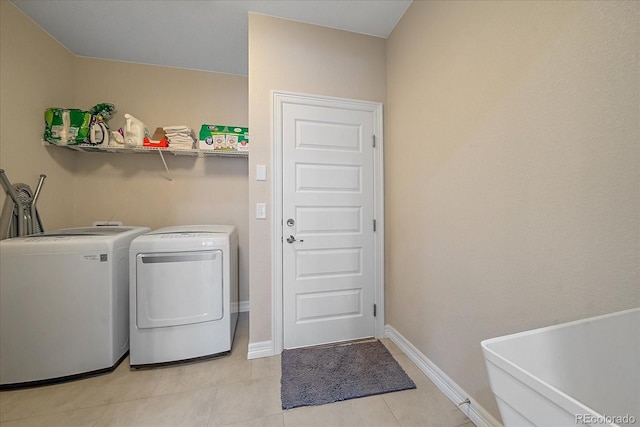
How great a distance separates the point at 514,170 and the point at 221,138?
2333 mm

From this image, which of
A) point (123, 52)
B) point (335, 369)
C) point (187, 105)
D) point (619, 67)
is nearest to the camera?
point (619, 67)

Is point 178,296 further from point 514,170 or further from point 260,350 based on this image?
point 514,170

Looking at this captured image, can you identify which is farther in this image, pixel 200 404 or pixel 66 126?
pixel 66 126

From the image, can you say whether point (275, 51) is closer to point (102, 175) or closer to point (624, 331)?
point (102, 175)

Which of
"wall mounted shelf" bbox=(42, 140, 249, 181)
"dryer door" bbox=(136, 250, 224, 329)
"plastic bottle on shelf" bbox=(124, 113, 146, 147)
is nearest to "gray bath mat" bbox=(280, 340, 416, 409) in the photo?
"dryer door" bbox=(136, 250, 224, 329)

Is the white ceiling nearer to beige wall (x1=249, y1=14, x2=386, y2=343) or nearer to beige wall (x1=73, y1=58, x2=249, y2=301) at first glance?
beige wall (x1=249, y1=14, x2=386, y2=343)

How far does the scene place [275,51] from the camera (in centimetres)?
189

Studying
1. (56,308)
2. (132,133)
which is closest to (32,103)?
(132,133)

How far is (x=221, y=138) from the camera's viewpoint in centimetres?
231

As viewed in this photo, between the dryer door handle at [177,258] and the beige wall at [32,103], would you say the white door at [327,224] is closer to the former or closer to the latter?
the dryer door handle at [177,258]

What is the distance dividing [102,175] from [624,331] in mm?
3662

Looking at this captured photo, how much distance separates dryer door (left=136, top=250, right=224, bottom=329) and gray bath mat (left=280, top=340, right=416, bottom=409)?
29.6 inches

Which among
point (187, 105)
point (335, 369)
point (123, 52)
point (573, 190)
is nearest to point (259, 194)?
point (335, 369)

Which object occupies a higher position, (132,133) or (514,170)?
(132,133)
